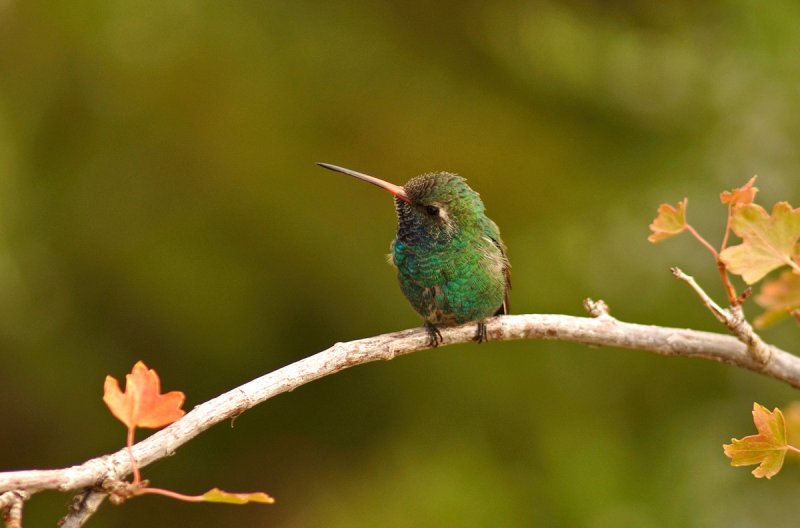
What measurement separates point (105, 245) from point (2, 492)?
2.70 meters

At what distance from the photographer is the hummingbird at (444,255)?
2.51 metres

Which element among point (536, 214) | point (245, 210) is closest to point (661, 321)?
point (536, 214)

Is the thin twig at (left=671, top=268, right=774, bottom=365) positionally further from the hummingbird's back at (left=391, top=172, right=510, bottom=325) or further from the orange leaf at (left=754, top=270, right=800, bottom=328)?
the hummingbird's back at (left=391, top=172, right=510, bottom=325)

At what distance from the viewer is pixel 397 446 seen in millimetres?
3418

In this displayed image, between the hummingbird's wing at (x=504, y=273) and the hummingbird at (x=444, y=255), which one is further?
the hummingbird's wing at (x=504, y=273)

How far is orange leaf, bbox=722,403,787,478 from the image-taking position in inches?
52.2

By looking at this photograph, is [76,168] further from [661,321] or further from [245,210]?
Answer: [661,321]

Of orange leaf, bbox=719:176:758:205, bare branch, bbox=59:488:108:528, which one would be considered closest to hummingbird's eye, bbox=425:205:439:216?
orange leaf, bbox=719:176:758:205

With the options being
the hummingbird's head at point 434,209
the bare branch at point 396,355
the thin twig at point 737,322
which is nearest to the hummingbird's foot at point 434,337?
the bare branch at point 396,355

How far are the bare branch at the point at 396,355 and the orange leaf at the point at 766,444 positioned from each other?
2.09 feet

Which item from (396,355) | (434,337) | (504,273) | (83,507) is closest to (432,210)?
(504,273)

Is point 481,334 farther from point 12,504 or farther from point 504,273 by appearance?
point 12,504

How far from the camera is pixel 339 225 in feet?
12.6

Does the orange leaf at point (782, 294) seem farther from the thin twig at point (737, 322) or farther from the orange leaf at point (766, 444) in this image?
the thin twig at point (737, 322)
